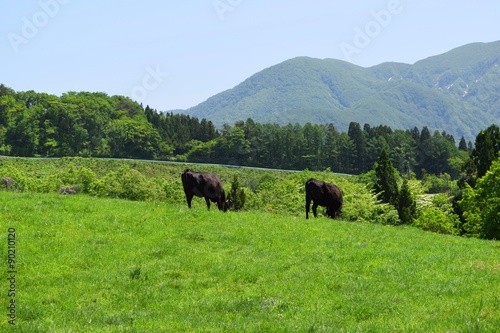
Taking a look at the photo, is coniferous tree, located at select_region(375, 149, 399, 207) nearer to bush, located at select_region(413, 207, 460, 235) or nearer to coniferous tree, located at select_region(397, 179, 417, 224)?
coniferous tree, located at select_region(397, 179, 417, 224)

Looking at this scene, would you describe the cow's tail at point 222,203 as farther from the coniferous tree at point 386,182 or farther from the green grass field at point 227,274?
the coniferous tree at point 386,182

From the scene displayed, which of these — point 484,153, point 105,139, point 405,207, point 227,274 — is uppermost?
point 105,139

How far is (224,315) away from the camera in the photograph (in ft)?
41.8

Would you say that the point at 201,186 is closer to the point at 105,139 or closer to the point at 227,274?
the point at 227,274

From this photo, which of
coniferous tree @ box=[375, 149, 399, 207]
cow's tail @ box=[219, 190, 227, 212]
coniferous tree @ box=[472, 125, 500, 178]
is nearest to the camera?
cow's tail @ box=[219, 190, 227, 212]

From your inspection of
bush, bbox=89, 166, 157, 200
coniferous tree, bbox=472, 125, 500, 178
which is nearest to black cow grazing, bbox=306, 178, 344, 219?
bush, bbox=89, 166, 157, 200

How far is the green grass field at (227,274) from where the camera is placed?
12.2 m

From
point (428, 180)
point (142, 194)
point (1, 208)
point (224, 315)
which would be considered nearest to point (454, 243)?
point (224, 315)

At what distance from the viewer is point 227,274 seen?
16297 mm

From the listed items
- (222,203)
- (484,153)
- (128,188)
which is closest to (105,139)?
(128,188)

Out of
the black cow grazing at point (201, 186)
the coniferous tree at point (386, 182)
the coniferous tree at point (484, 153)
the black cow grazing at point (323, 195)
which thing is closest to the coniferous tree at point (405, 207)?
the coniferous tree at point (386, 182)

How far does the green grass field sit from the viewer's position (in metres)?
12.2

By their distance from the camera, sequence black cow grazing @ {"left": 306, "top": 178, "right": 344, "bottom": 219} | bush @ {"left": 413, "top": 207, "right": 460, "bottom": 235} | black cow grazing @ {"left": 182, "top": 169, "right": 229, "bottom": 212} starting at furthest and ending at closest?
bush @ {"left": 413, "top": 207, "right": 460, "bottom": 235} < black cow grazing @ {"left": 306, "top": 178, "right": 344, "bottom": 219} < black cow grazing @ {"left": 182, "top": 169, "right": 229, "bottom": 212}

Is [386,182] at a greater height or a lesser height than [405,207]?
greater
